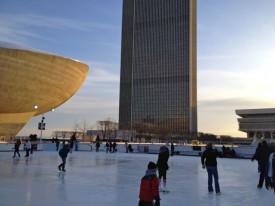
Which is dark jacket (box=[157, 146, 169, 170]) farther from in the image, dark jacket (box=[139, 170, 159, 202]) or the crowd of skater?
dark jacket (box=[139, 170, 159, 202])

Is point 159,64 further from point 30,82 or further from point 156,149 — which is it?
point 30,82

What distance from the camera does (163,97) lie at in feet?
467

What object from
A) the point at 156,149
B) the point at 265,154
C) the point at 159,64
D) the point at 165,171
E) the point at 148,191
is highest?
the point at 159,64

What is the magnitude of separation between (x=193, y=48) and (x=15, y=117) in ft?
360

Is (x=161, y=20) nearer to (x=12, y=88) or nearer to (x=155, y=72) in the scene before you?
(x=155, y=72)

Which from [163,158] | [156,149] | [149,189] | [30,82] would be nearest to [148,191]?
[149,189]

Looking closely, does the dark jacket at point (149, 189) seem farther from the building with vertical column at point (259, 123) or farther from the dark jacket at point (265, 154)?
the building with vertical column at point (259, 123)

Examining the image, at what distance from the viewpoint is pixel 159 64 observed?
142m

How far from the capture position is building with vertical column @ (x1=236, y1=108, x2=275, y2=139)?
113 metres

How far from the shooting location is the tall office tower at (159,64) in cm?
13762

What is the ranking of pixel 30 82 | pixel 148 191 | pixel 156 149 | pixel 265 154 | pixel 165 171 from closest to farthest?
pixel 148 191 < pixel 165 171 < pixel 265 154 < pixel 30 82 < pixel 156 149

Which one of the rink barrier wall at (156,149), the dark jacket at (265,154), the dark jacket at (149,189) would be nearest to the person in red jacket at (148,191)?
the dark jacket at (149,189)

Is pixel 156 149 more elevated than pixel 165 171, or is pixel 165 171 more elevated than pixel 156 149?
pixel 165 171

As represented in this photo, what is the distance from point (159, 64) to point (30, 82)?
361ft
